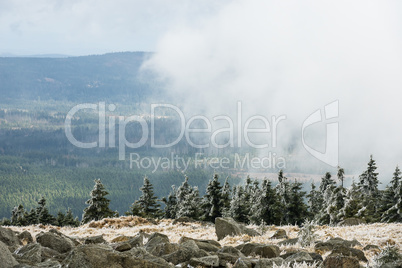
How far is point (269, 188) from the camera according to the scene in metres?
47.5

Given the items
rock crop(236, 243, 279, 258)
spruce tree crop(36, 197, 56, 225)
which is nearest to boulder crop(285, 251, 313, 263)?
rock crop(236, 243, 279, 258)

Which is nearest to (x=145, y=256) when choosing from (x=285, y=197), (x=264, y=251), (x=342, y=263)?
(x=264, y=251)

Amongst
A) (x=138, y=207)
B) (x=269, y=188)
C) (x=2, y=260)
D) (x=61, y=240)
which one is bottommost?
(x=138, y=207)

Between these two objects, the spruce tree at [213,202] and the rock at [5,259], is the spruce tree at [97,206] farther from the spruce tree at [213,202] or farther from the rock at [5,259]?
the rock at [5,259]

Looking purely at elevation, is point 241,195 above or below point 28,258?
below

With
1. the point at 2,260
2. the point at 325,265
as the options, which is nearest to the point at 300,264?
the point at 325,265

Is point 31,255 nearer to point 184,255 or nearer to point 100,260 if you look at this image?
point 100,260

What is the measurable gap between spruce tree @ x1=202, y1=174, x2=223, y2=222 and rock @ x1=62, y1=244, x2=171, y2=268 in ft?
134

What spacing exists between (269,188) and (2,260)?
41828 millimetres

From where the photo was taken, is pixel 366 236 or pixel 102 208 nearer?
pixel 366 236

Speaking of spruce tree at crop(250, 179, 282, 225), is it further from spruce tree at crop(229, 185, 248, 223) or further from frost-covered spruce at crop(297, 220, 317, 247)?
frost-covered spruce at crop(297, 220, 317, 247)

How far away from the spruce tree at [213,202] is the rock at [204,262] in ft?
130

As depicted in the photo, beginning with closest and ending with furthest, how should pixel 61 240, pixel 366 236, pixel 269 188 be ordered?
pixel 61 240
pixel 366 236
pixel 269 188

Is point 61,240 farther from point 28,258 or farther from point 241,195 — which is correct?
point 241,195
